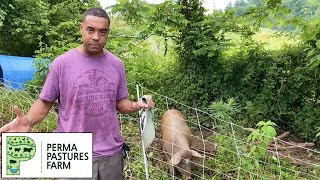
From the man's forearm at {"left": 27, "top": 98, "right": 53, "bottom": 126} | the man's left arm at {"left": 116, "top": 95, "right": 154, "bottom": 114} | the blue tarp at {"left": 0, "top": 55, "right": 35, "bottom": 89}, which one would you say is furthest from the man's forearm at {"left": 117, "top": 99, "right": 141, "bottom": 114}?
the blue tarp at {"left": 0, "top": 55, "right": 35, "bottom": 89}

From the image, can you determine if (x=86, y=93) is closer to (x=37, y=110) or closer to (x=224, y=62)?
(x=37, y=110)

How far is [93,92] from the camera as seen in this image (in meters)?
2.50

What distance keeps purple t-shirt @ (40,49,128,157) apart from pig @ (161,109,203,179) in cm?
232

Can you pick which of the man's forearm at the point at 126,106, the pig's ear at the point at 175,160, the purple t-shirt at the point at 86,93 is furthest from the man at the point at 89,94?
the pig's ear at the point at 175,160

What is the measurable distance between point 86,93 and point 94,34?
0.36 metres

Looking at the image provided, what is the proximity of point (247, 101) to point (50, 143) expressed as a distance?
4.53 meters

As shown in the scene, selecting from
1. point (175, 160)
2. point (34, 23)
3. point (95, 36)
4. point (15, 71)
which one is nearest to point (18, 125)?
point (95, 36)

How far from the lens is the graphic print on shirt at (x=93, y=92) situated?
247cm

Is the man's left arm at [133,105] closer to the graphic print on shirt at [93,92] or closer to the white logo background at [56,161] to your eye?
the graphic print on shirt at [93,92]

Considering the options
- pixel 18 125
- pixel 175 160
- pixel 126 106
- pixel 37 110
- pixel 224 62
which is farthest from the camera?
pixel 224 62

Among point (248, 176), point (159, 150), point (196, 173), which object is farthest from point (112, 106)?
point (159, 150)

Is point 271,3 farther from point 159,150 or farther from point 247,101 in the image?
point 159,150

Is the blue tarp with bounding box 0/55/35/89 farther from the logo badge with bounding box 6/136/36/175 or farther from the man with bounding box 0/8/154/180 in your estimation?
the man with bounding box 0/8/154/180

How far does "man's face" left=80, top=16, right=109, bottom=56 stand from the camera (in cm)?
249
